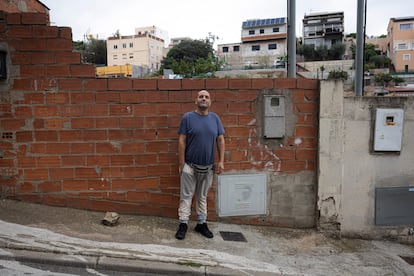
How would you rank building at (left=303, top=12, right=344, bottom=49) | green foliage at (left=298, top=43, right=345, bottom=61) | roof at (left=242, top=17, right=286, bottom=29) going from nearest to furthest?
1. green foliage at (left=298, top=43, right=345, bottom=61)
2. building at (left=303, top=12, right=344, bottom=49)
3. roof at (left=242, top=17, right=286, bottom=29)

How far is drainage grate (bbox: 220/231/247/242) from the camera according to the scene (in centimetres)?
420

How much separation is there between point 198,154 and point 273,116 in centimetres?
131

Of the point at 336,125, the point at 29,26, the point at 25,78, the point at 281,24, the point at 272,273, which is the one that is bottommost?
the point at 272,273

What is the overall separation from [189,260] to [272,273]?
0.84 m

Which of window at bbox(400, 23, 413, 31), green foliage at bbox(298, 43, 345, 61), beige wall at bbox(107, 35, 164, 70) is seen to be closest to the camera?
window at bbox(400, 23, 413, 31)

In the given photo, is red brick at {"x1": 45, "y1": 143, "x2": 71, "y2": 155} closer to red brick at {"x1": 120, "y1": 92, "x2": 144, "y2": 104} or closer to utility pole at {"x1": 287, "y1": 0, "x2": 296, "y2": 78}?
red brick at {"x1": 120, "y1": 92, "x2": 144, "y2": 104}

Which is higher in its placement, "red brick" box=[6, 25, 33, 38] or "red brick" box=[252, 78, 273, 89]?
"red brick" box=[6, 25, 33, 38]

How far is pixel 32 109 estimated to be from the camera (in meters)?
4.23

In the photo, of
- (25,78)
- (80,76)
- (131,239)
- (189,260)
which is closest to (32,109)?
(25,78)

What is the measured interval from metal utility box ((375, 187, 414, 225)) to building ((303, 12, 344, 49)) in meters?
69.1

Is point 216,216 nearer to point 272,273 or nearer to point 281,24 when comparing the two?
point 272,273

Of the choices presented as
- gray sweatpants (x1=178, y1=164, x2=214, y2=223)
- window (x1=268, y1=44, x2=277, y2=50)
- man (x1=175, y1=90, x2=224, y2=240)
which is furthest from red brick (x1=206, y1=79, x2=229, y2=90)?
window (x1=268, y1=44, x2=277, y2=50)

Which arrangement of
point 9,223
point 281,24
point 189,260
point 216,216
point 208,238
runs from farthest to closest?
point 281,24 → point 216,216 → point 208,238 → point 9,223 → point 189,260

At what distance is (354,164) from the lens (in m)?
4.82
